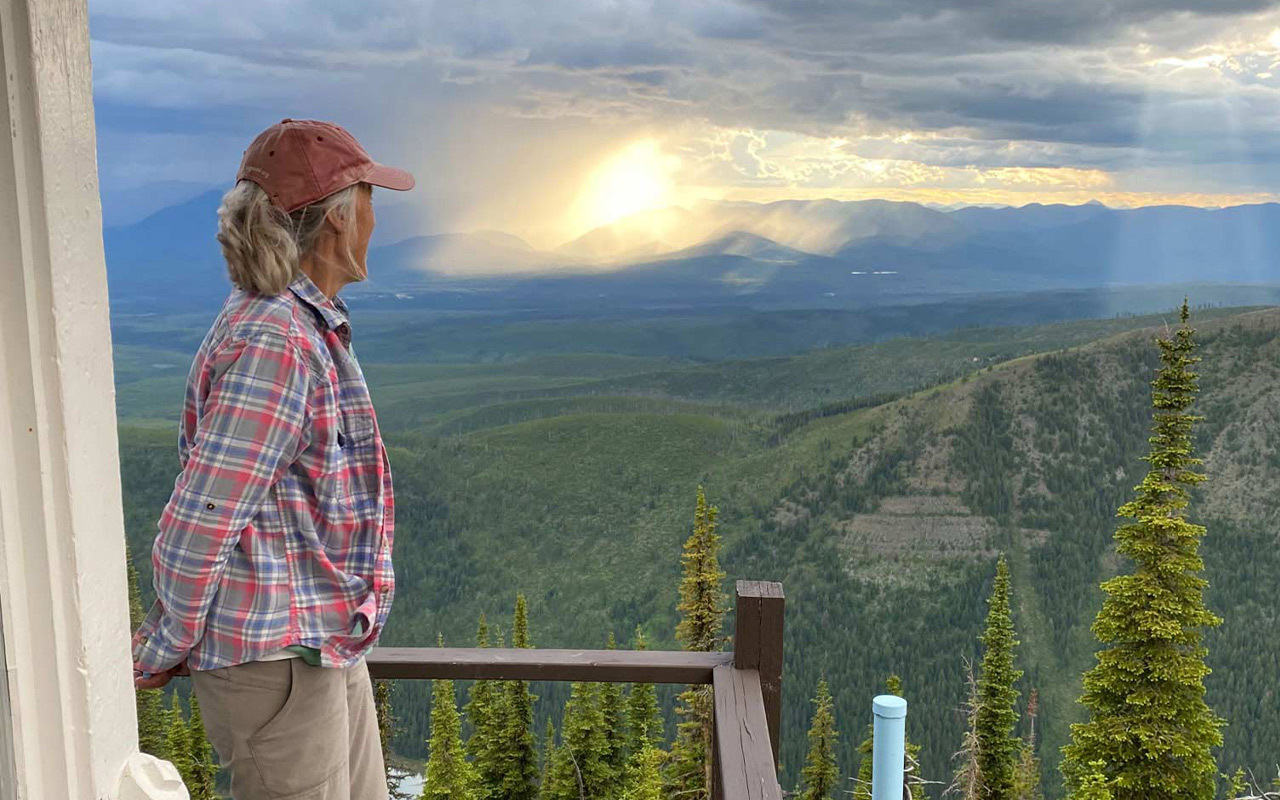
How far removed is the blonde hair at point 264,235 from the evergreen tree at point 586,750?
19683 millimetres

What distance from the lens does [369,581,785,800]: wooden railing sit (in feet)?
7.96

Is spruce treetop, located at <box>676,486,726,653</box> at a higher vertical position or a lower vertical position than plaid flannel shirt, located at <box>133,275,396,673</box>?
lower

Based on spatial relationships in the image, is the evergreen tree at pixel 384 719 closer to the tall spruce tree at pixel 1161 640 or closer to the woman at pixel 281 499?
the woman at pixel 281 499

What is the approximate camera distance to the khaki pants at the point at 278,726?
1.54m

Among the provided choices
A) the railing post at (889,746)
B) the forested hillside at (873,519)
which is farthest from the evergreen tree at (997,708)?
the forested hillside at (873,519)

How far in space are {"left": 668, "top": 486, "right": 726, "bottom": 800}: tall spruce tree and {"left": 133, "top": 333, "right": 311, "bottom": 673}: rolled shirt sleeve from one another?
994cm

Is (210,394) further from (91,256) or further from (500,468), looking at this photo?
(500,468)

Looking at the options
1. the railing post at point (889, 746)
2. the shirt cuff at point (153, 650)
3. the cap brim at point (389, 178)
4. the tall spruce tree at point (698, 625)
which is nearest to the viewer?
the shirt cuff at point (153, 650)

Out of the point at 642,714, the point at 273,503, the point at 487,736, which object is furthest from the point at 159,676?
the point at 487,736

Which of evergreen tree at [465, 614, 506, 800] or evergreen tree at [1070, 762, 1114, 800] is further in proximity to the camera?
evergreen tree at [465, 614, 506, 800]

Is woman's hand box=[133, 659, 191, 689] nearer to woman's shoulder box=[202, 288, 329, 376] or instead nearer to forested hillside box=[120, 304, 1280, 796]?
woman's shoulder box=[202, 288, 329, 376]

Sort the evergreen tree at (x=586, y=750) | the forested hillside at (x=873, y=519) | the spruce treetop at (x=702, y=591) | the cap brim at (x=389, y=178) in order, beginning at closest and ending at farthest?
the cap brim at (x=389, y=178)
the spruce treetop at (x=702, y=591)
the evergreen tree at (x=586, y=750)
the forested hillside at (x=873, y=519)

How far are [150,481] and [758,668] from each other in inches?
3228

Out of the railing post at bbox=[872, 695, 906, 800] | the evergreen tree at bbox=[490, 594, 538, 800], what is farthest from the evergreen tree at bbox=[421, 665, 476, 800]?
the railing post at bbox=[872, 695, 906, 800]
